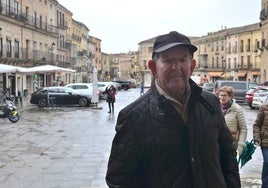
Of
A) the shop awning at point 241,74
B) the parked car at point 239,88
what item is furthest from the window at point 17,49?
the shop awning at point 241,74

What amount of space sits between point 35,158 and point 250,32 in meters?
59.7

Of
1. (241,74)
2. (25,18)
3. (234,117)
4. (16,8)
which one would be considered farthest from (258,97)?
(241,74)

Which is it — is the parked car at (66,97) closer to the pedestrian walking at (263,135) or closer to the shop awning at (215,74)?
the pedestrian walking at (263,135)

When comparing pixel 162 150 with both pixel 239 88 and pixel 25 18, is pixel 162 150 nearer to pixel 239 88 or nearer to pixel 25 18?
pixel 239 88

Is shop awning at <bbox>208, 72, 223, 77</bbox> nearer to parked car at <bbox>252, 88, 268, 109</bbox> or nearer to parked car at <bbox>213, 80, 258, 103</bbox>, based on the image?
parked car at <bbox>213, 80, 258, 103</bbox>

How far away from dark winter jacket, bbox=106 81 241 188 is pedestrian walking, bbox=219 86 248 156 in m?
3.99

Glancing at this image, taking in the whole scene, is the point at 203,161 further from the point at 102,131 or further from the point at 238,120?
the point at 102,131

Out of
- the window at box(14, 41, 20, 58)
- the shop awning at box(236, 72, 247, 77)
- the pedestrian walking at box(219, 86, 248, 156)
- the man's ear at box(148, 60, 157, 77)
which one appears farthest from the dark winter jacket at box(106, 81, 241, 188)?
the shop awning at box(236, 72, 247, 77)

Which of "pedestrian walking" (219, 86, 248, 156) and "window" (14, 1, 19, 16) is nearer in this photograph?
"pedestrian walking" (219, 86, 248, 156)

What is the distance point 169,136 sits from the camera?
262 cm

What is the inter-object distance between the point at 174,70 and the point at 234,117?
416 centimetres

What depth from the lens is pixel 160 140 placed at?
8.59 ft

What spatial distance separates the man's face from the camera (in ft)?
8.93

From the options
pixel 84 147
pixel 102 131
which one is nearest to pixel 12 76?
pixel 102 131
